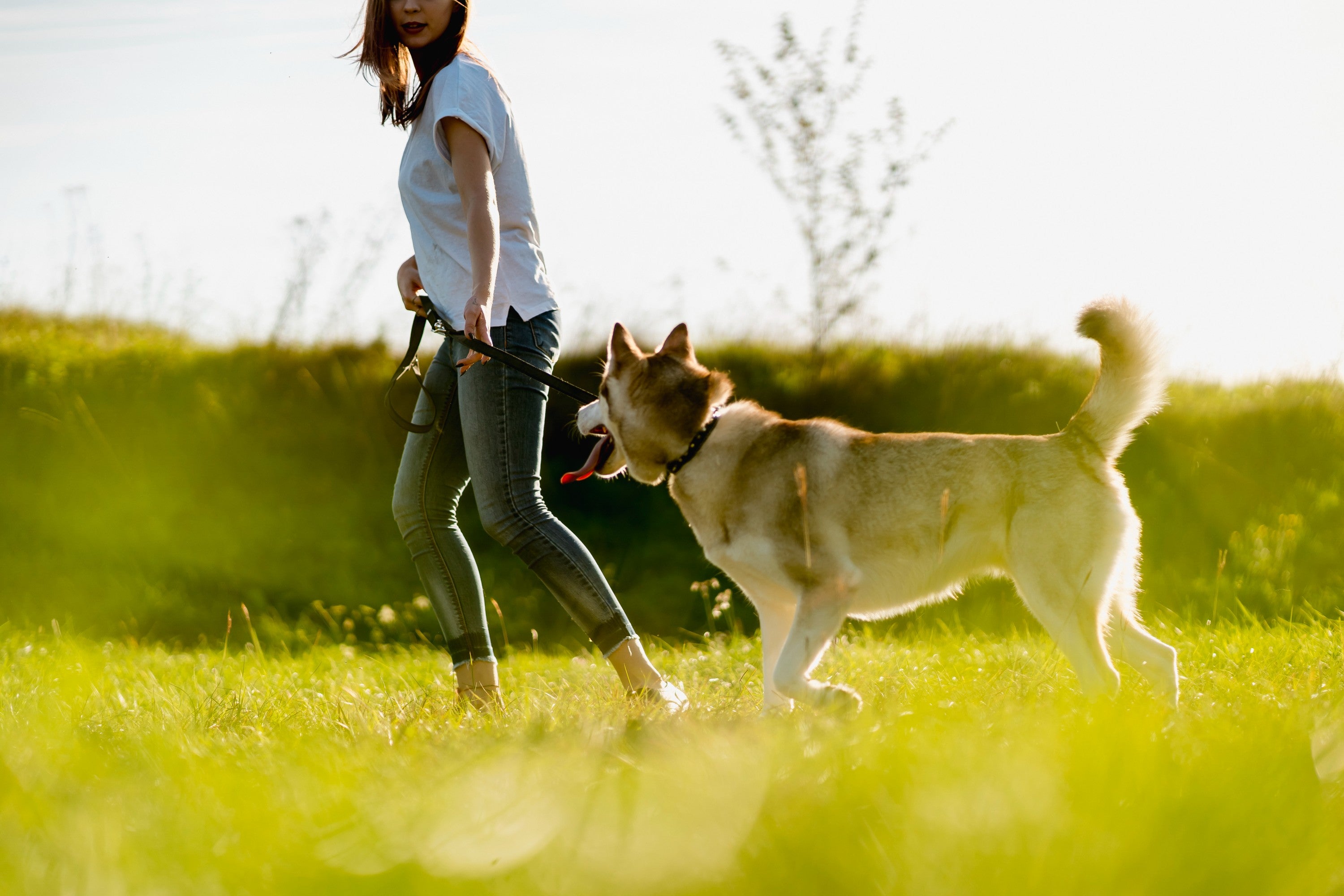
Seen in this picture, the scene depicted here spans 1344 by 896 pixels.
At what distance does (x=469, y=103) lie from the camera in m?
3.58

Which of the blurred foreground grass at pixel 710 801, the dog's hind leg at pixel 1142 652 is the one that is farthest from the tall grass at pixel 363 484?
the blurred foreground grass at pixel 710 801

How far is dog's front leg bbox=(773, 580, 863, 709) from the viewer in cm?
339

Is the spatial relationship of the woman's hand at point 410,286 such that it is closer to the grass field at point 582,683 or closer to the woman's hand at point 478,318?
the woman's hand at point 478,318

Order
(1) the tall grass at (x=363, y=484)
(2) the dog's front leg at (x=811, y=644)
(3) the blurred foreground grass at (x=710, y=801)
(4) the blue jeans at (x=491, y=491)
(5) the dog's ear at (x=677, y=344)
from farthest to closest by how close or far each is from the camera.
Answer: (1) the tall grass at (x=363, y=484) < (5) the dog's ear at (x=677, y=344) < (4) the blue jeans at (x=491, y=491) < (2) the dog's front leg at (x=811, y=644) < (3) the blurred foreground grass at (x=710, y=801)

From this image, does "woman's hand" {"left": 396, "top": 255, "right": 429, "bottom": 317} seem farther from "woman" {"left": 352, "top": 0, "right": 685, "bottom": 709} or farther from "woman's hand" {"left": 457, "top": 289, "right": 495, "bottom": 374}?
"woman's hand" {"left": 457, "top": 289, "right": 495, "bottom": 374}

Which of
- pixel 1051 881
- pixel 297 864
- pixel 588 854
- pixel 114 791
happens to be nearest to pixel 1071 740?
pixel 1051 881

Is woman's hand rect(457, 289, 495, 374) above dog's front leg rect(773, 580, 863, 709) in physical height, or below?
above

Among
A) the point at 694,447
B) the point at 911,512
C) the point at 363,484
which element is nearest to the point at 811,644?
the point at 911,512

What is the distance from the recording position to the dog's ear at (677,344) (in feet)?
13.5

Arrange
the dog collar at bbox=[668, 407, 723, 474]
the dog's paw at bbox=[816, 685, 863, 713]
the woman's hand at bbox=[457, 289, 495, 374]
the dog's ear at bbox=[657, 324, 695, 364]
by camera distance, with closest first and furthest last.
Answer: the dog's paw at bbox=[816, 685, 863, 713] → the woman's hand at bbox=[457, 289, 495, 374] → the dog collar at bbox=[668, 407, 723, 474] → the dog's ear at bbox=[657, 324, 695, 364]

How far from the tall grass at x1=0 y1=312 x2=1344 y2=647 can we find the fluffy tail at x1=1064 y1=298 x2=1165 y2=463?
2.91 meters

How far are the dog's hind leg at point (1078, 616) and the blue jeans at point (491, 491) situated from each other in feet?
4.92

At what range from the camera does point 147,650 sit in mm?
6195

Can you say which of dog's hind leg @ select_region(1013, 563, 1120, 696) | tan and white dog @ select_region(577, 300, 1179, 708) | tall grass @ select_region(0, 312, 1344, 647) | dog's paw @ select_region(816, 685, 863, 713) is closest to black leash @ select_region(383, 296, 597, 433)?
tan and white dog @ select_region(577, 300, 1179, 708)
